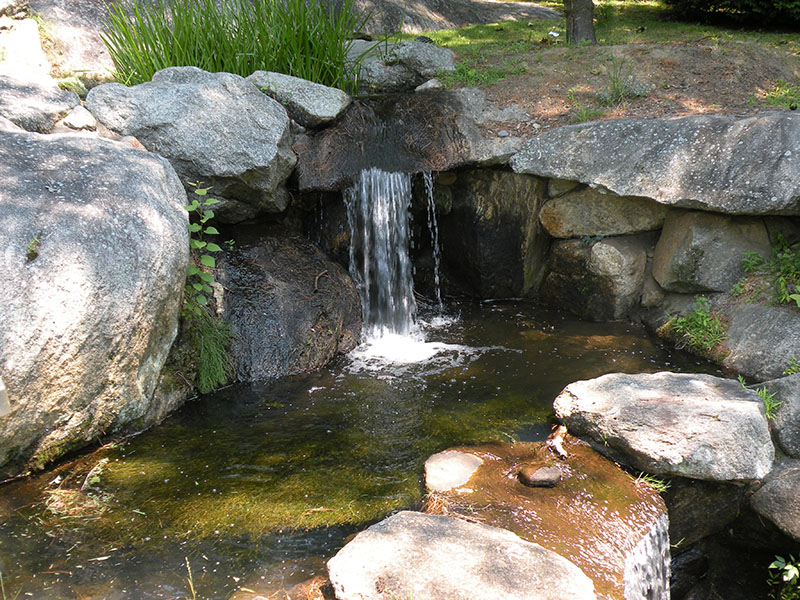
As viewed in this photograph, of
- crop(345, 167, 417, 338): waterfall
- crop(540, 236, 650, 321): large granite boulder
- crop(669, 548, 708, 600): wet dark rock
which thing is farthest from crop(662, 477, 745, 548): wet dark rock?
crop(345, 167, 417, 338): waterfall

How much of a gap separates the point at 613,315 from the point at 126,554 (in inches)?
170

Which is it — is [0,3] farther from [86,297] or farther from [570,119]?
[570,119]

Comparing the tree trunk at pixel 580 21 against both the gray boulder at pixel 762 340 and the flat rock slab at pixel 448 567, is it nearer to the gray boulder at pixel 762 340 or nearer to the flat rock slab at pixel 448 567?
the gray boulder at pixel 762 340

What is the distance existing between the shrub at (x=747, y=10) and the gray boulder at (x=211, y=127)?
7.01m

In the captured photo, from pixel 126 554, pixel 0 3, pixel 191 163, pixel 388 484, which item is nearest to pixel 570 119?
pixel 191 163

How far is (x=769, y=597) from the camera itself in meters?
3.51

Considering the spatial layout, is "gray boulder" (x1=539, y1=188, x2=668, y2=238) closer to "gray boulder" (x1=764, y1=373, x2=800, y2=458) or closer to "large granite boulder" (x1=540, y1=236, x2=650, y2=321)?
"large granite boulder" (x1=540, y1=236, x2=650, y2=321)

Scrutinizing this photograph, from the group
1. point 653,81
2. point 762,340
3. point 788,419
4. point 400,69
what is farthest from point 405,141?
point 788,419

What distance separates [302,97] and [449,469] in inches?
147

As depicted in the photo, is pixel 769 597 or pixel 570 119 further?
pixel 570 119

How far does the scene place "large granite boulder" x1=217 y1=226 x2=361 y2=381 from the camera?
489 centimetres

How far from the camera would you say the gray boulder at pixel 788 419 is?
365 centimetres

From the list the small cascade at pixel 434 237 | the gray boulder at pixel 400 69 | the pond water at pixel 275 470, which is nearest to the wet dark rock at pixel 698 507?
the pond water at pixel 275 470

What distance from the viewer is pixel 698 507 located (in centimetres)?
346
